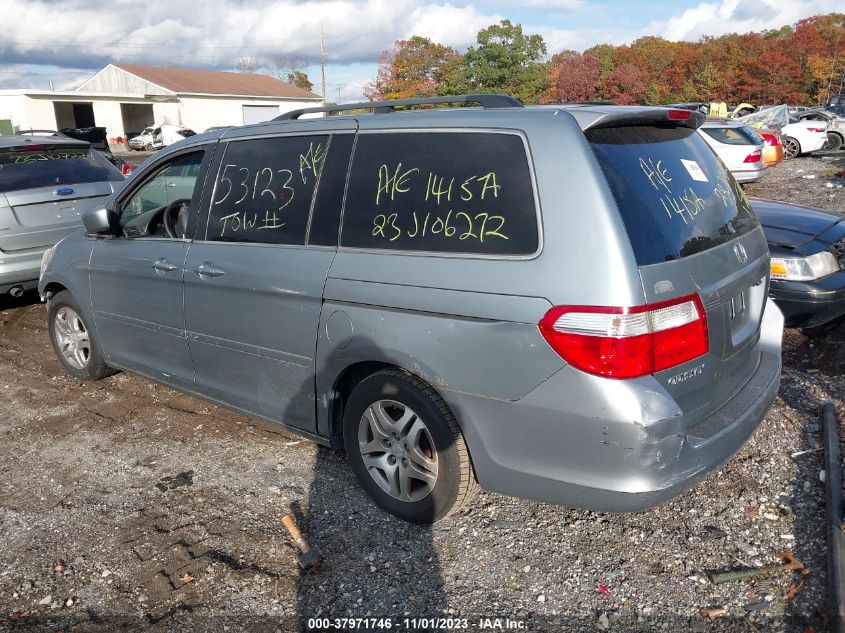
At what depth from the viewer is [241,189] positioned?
382 centimetres

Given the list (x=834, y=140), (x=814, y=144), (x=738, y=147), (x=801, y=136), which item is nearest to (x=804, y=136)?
(x=801, y=136)

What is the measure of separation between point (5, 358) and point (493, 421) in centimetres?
519

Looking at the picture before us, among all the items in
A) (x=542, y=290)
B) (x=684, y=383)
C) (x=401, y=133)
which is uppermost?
(x=401, y=133)

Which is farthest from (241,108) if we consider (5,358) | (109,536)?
(109,536)

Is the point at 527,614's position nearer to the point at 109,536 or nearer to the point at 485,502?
the point at 485,502

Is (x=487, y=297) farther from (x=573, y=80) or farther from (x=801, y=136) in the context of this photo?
(x=573, y=80)

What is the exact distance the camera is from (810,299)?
16.2ft

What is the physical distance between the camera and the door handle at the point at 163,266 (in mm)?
4066

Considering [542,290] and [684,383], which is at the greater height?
[542,290]

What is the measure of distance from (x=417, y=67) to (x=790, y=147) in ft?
136

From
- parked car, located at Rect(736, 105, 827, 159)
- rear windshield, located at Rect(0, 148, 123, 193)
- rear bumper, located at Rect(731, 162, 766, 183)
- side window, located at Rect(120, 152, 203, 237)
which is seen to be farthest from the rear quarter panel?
parked car, located at Rect(736, 105, 827, 159)

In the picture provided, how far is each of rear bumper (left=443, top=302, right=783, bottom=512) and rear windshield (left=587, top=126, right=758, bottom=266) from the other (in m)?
0.53

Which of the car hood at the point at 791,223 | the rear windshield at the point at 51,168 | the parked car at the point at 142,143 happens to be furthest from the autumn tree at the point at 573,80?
the car hood at the point at 791,223

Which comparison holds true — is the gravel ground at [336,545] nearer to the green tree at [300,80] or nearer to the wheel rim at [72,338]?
the wheel rim at [72,338]
